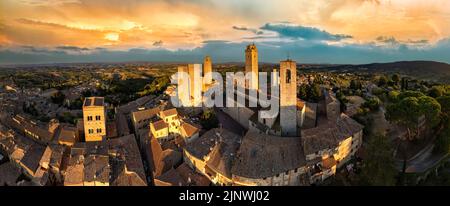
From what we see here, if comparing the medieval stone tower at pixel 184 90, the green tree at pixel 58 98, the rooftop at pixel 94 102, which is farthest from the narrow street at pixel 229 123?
the green tree at pixel 58 98

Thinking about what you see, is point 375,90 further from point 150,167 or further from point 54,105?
point 54,105

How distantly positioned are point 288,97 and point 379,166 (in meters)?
11.1

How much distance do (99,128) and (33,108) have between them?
34.2 m

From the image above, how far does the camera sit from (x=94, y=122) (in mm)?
35125

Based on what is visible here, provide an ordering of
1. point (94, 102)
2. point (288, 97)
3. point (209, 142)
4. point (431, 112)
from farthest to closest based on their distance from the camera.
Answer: point (94, 102)
point (288, 97)
point (209, 142)
point (431, 112)

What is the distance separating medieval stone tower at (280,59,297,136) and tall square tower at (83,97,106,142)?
20389mm

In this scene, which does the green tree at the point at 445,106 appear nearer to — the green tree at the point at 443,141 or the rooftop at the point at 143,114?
the green tree at the point at 443,141

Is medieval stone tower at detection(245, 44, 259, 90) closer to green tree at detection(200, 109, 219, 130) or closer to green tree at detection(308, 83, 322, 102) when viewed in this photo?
green tree at detection(200, 109, 219, 130)

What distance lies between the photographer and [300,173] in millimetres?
24109

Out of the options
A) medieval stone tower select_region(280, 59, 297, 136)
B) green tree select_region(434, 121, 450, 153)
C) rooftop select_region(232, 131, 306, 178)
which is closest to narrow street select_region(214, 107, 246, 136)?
medieval stone tower select_region(280, 59, 297, 136)

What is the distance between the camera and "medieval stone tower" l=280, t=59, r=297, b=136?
95.1 ft

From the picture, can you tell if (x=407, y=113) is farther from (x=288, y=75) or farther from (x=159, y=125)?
(x=159, y=125)

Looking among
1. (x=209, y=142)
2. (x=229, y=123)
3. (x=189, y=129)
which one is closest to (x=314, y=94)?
(x=229, y=123)

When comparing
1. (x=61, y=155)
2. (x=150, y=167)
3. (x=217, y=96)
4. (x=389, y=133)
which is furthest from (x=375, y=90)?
(x=61, y=155)
